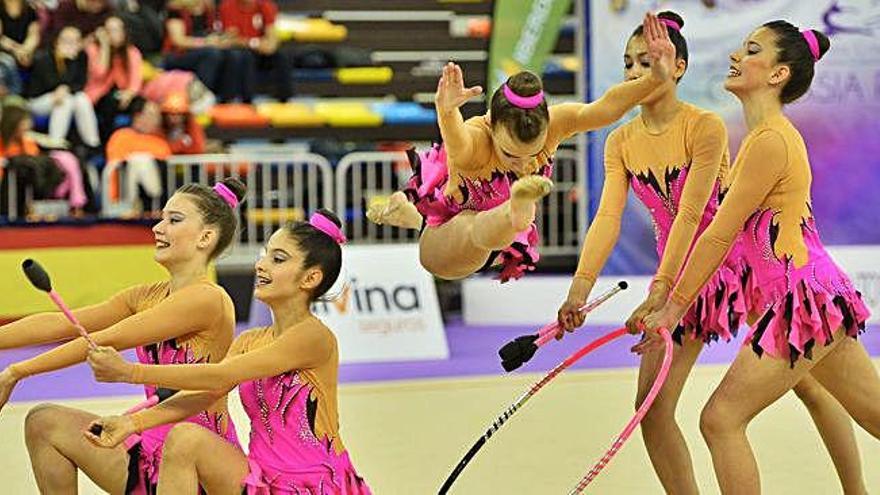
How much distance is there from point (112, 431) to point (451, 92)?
4.04 ft

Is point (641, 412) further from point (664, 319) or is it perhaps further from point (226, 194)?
point (226, 194)

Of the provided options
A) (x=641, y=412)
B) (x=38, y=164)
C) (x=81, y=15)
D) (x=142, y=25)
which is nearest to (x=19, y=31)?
(x=81, y=15)

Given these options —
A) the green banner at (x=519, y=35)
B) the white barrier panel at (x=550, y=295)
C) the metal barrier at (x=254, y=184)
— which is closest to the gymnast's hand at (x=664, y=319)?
the white barrier panel at (x=550, y=295)

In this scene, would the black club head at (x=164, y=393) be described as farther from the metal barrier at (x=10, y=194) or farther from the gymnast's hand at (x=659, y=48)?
the metal barrier at (x=10, y=194)

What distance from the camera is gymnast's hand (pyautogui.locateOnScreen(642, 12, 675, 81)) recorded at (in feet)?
13.8

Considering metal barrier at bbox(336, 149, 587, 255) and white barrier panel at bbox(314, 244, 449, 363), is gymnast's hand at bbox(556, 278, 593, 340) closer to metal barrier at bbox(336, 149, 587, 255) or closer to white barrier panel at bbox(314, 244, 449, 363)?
white barrier panel at bbox(314, 244, 449, 363)

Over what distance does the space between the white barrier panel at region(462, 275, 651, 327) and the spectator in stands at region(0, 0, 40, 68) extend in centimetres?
375

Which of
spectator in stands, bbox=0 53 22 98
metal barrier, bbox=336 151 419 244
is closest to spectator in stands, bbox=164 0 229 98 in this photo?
spectator in stands, bbox=0 53 22 98

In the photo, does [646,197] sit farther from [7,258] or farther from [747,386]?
[7,258]

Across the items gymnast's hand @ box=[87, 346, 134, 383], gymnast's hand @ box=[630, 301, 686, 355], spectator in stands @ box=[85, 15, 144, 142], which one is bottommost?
spectator in stands @ box=[85, 15, 144, 142]

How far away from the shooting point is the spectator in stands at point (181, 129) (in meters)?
10.7

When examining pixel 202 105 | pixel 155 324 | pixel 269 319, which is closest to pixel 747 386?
pixel 155 324

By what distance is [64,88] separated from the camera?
1123 centimetres

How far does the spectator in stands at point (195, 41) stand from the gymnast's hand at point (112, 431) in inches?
334
